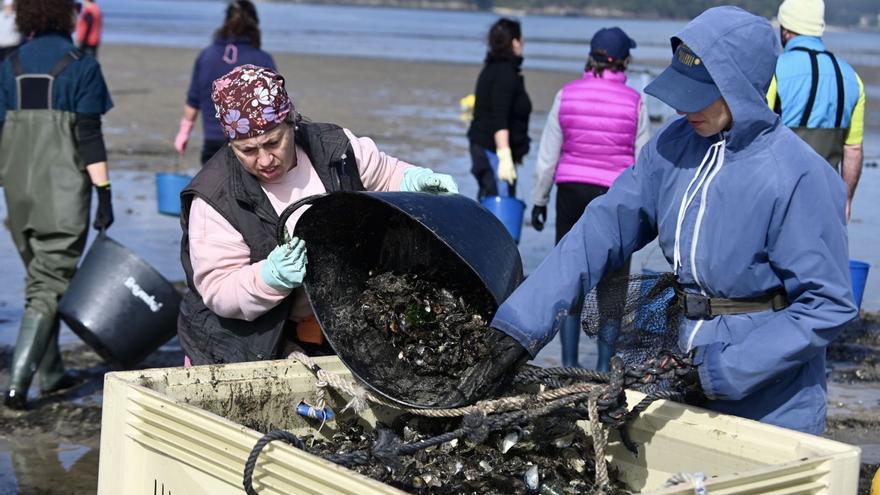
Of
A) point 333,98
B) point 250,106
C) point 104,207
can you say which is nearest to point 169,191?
point 104,207

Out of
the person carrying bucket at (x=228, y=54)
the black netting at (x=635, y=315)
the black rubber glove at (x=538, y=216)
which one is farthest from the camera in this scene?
the person carrying bucket at (x=228, y=54)

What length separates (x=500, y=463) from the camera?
319cm

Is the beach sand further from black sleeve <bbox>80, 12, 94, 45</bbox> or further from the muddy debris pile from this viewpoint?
the muddy debris pile

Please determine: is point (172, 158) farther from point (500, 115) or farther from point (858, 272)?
point (858, 272)

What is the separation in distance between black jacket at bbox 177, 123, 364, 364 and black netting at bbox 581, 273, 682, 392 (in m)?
0.87

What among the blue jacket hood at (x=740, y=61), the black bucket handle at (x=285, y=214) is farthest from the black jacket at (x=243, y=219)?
the blue jacket hood at (x=740, y=61)

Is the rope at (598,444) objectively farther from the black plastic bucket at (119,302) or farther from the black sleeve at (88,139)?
the black sleeve at (88,139)

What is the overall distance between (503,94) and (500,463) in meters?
5.01

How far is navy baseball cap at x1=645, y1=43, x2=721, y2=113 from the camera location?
3.01 metres

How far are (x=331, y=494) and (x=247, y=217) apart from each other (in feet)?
4.11

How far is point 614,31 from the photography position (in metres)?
6.69

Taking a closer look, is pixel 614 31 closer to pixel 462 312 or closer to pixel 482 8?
pixel 462 312

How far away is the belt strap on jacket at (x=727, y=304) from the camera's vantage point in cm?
309

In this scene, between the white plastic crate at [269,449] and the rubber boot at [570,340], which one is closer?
the white plastic crate at [269,449]
